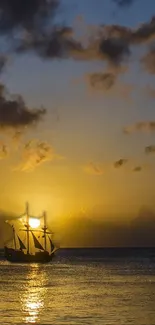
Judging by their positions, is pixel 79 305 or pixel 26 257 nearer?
pixel 79 305

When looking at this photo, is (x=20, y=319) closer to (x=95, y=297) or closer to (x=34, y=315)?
(x=34, y=315)

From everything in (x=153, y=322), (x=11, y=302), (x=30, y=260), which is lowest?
(x=153, y=322)

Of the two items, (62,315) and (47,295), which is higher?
(47,295)

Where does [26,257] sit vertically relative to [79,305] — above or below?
above

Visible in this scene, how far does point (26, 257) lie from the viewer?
179 meters

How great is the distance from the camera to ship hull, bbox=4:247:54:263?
572 feet

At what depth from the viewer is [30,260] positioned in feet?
580

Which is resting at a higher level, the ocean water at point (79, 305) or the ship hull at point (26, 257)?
the ship hull at point (26, 257)

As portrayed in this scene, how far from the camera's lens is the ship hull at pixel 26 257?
17438 centimetres

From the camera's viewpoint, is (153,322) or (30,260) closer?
(153,322)

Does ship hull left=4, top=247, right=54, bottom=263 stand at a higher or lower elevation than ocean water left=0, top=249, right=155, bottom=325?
higher

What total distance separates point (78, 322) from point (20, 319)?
5.06 metres

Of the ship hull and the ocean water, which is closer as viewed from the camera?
the ocean water

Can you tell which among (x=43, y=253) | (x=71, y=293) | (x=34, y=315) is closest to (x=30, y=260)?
(x=43, y=253)
